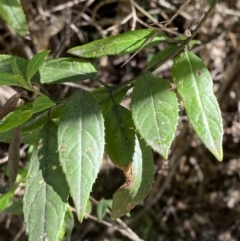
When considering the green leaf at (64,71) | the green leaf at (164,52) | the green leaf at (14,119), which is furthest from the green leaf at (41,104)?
the green leaf at (164,52)

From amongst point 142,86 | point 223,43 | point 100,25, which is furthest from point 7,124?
point 223,43

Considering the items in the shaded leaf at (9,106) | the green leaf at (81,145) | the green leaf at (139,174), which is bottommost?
the green leaf at (139,174)

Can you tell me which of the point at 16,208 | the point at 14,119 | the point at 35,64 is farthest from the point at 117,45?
the point at 16,208

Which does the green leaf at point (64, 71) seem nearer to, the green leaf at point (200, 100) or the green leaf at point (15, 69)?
the green leaf at point (15, 69)

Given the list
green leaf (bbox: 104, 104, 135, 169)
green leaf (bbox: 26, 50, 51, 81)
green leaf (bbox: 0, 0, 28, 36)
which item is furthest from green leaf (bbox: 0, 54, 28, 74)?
green leaf (bbox: 0, 0, 28, 36)

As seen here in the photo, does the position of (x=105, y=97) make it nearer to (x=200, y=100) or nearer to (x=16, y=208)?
(x=200, y=100)
